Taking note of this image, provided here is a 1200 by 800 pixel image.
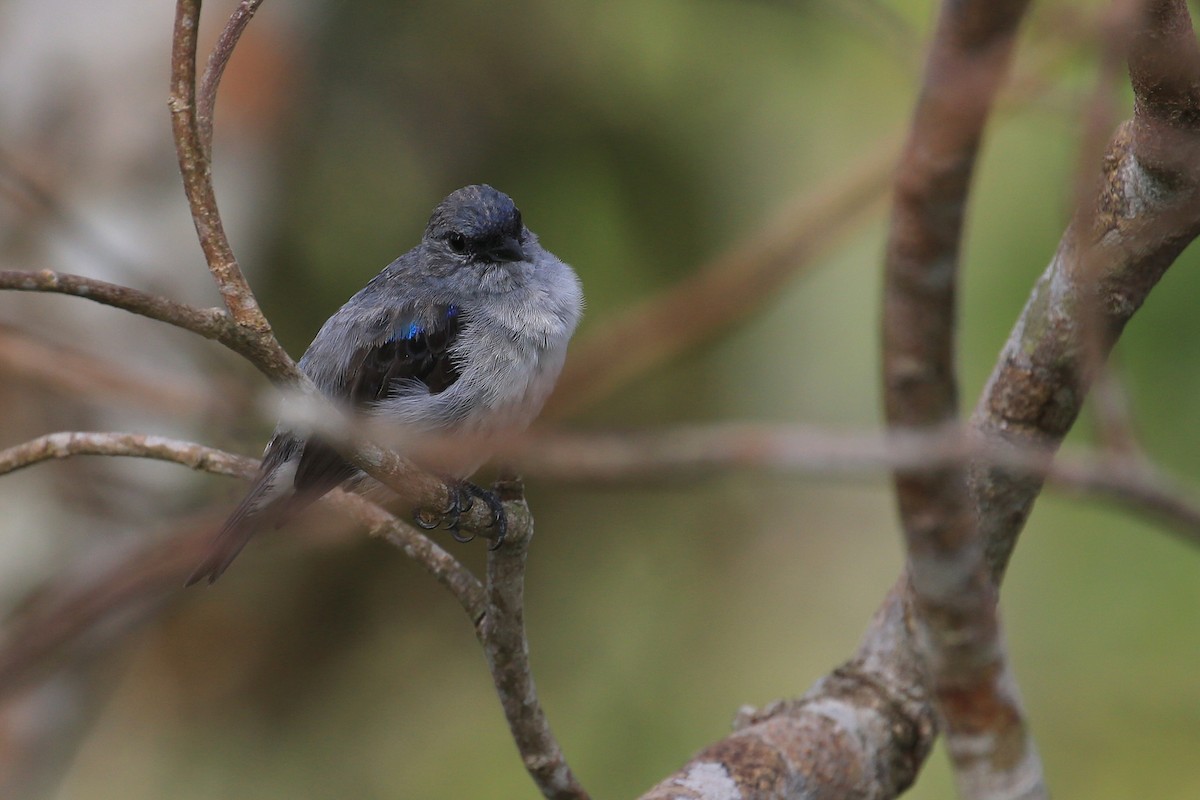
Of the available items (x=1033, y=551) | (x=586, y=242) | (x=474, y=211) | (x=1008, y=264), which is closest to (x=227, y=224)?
(x=586, y=242)

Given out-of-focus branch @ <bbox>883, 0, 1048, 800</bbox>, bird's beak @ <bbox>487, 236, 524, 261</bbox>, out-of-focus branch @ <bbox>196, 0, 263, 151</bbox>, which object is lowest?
out-of-focus branch @ <bbox>883, 0, 1048, 800</bbox>

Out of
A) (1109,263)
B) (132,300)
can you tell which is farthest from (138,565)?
(1109,263)

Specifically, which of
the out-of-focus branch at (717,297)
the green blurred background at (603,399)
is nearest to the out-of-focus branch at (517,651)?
the out-of-focus branch at (717,297)

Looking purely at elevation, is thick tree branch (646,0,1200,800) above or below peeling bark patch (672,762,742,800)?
above

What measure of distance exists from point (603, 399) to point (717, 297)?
4.28 meters

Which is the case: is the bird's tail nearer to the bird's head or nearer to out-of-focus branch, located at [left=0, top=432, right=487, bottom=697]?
out-of-focus branch, located at [left=0, top=432, right=487, bottom=697]

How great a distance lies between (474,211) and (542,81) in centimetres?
295

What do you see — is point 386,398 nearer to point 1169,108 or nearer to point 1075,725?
point 1169,108

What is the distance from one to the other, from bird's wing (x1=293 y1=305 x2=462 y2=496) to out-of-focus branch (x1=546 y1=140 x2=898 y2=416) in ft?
6.25

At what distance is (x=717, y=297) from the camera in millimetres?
1237

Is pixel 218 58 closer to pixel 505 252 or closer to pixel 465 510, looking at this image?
pixel 465 510

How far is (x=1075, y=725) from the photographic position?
15.2 ft

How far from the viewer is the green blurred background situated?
5.36 meters

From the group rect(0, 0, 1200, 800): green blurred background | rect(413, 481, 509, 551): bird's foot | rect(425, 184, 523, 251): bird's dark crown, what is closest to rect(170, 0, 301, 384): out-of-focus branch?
rect(413, 481, 509, 551): bird's foot
